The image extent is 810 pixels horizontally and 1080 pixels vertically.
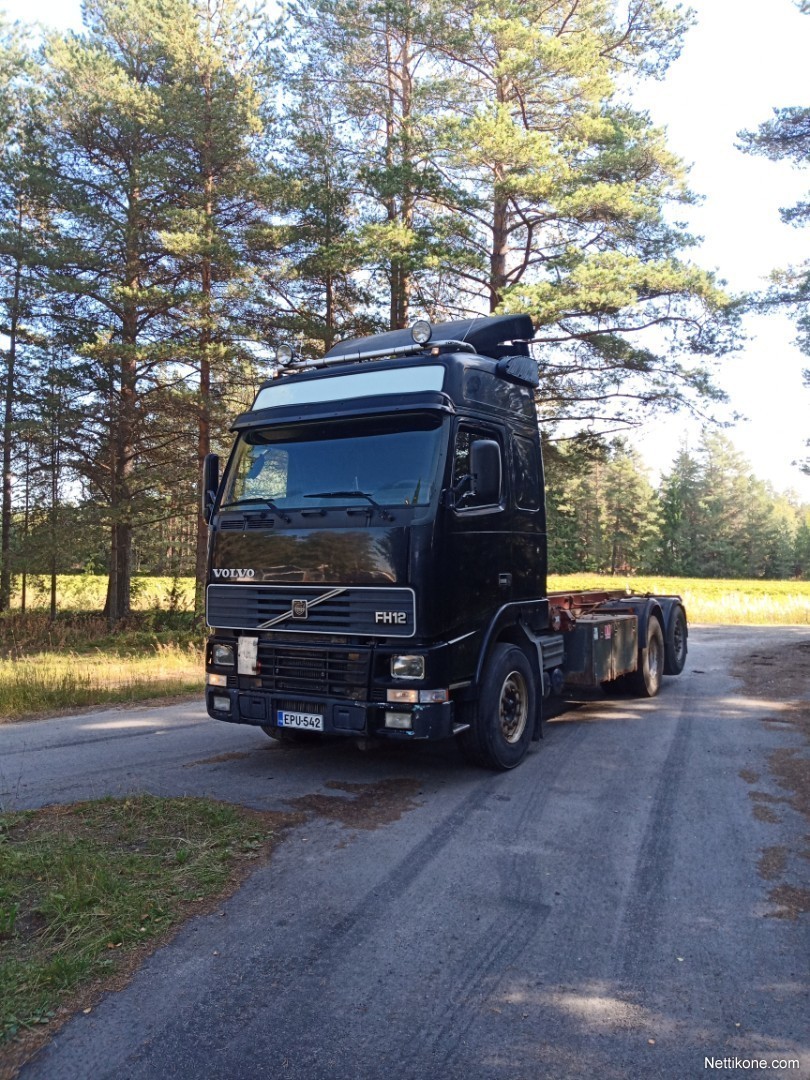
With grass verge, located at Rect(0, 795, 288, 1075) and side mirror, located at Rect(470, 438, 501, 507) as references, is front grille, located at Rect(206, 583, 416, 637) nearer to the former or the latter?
side mirror, located at Rect(470, 438, 501, 507)

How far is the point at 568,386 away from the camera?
18688mm

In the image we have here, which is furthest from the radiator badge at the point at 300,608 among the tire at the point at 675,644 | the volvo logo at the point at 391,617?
the tire at the point at 675,644

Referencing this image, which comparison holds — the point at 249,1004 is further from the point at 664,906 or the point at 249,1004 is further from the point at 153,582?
the point at 153,582

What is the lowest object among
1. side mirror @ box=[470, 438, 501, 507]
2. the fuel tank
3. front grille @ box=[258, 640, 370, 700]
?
front grille @ box=[258, 640, 370, 700]

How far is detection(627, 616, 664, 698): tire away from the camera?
1016cm

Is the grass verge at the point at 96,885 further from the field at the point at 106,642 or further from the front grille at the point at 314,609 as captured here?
the field at the point at 106,642

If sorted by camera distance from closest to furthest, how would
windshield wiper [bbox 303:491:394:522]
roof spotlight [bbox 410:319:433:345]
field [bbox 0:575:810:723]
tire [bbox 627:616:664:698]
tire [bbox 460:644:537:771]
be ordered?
1. windshield wiper [bbox 303:491:394:522]
2. tire [bbox 460:644:537:771]
3. roof spotlight [bbox 410:319:433:345]
4. tire [bbox 627:616:664:698]
5. field [bbox 0:575:810:723]

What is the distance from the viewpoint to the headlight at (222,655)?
6316mm

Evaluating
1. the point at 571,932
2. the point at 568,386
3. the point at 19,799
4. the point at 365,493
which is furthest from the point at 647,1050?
the point at 568,386

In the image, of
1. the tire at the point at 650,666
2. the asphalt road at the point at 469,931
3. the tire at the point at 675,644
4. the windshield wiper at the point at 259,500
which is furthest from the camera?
the tire at the point at 675,644

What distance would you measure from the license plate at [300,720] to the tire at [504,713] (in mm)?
1215

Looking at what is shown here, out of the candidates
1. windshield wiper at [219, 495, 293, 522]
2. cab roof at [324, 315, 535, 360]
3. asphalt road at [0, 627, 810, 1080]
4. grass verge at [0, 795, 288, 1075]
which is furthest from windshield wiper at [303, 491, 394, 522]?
grass verge at [0, 795, 288, 1075]

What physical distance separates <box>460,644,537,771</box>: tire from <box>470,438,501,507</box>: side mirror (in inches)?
55.6

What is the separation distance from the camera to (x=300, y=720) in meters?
5.92
